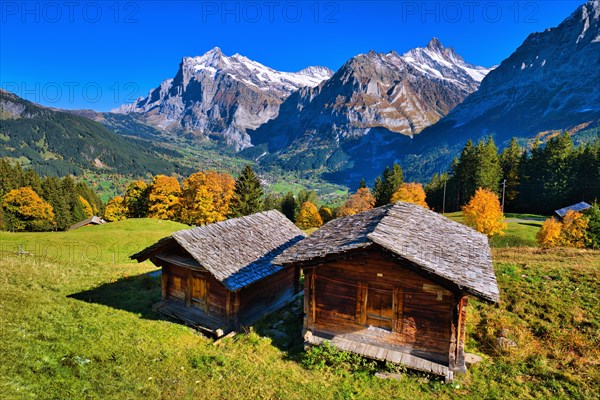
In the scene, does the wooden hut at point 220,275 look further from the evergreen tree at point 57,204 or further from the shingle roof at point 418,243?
the evergreen tree at point 57,204

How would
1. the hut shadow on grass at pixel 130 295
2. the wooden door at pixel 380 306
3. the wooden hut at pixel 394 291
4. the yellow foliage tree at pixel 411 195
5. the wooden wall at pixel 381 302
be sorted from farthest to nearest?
1. the yellow foliage tree at pixel 411 195
2. the hut shadow on grass at pixel 130 295
3. the wooden door at pixel 380 306
4. the wooden wall at pixel 381 302
5. the wooden hut at pixel 394 291

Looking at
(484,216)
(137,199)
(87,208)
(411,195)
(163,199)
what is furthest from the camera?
(87,208)

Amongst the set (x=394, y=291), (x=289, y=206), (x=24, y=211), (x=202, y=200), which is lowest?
(x=24, y=211)

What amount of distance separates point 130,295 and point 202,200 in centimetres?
4020

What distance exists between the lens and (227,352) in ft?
48.9

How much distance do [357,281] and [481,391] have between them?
5.83 m

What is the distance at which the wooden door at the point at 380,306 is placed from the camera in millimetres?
14359

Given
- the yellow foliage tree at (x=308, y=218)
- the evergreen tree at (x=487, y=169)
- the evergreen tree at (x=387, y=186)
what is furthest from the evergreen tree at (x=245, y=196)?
the evergreen tree at (x=487, y=169)

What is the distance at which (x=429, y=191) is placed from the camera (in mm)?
98625

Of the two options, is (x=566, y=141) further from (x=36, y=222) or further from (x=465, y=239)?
(x=36, y=222)

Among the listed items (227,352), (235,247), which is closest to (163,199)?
(235,247)

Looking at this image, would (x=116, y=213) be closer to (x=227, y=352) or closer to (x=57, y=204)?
(x=57, y=204)

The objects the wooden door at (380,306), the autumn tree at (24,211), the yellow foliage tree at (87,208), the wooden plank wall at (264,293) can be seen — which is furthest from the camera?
the yellow foliage tree at (87,208)

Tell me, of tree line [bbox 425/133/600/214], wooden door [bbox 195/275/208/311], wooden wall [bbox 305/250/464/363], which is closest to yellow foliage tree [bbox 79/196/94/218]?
wooden door [bbox 195/275/208/311]
